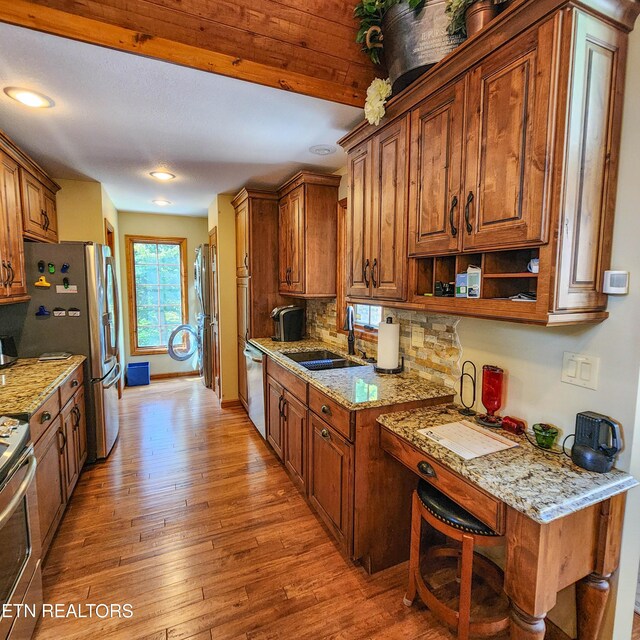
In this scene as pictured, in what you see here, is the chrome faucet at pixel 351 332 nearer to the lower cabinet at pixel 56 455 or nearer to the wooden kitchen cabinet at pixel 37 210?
the lower cabinet at pixel 56 455

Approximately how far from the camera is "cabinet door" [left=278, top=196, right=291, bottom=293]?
11.5ft

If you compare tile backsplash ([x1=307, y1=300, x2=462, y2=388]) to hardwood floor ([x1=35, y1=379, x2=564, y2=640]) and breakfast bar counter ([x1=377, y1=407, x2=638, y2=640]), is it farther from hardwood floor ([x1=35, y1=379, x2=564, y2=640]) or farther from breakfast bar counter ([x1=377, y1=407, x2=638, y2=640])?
hardwood floor ([x1=35, y1=379, x2=564, y2=640])

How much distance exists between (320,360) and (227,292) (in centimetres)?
190

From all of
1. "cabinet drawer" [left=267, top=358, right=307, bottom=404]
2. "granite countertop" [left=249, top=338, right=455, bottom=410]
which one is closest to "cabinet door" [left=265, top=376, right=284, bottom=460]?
"cabinet drawer" [left=267, top=358, right=307, bottom=404]

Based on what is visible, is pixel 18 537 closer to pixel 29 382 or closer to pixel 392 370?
pixel 29 382

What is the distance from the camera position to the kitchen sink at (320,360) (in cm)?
274

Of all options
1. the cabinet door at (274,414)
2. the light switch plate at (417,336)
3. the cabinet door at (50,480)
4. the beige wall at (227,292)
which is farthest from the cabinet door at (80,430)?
the light switch plate at (417,336)

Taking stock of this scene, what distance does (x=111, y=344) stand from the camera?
3201 mm

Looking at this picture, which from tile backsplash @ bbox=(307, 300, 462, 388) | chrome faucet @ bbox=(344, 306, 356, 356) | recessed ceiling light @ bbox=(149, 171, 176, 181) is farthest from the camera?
recessed ceiling light @ bbox=(149, 171, 176, 181)

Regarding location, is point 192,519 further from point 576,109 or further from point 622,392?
point 576,109

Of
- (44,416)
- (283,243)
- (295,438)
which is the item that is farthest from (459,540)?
(283,243)

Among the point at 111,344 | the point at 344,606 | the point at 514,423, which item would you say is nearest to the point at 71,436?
the point at 111,344

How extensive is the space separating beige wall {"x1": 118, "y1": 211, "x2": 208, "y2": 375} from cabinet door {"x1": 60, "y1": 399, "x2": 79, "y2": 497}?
3.11 meters

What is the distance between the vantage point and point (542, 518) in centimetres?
102
